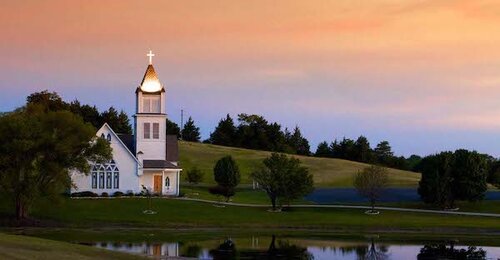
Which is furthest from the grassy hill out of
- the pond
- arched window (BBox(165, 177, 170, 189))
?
arched window (BBox(165, 177, 170, 189))

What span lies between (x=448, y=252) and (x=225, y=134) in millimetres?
129151

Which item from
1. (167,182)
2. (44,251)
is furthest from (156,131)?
(44,251)

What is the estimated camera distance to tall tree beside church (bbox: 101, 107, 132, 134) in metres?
152

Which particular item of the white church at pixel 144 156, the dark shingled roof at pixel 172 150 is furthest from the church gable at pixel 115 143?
the dark shingled roof at pixel 172 150

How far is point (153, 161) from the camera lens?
99.9m

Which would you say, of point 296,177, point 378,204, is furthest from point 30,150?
point 378,204

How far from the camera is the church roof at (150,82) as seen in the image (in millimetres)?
101062

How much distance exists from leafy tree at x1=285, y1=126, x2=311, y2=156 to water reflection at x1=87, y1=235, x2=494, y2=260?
12958 cm

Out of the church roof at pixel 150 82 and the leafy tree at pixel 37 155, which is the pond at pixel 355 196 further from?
the leafy tree at pixel 37 155

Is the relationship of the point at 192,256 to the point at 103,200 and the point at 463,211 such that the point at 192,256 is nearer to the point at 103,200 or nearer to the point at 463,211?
the point at 103,200

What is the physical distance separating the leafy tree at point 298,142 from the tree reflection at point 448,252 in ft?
429

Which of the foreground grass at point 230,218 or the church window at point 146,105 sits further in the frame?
the church window at point 146,105

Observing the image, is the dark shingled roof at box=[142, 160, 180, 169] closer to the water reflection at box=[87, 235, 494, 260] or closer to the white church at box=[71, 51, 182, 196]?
the white church at box=[71, 51, 182, 196]

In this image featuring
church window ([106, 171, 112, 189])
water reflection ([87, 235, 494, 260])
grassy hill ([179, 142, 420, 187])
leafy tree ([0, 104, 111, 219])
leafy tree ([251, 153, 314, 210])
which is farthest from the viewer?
grassy hill ([179, 142, 420, 187])
